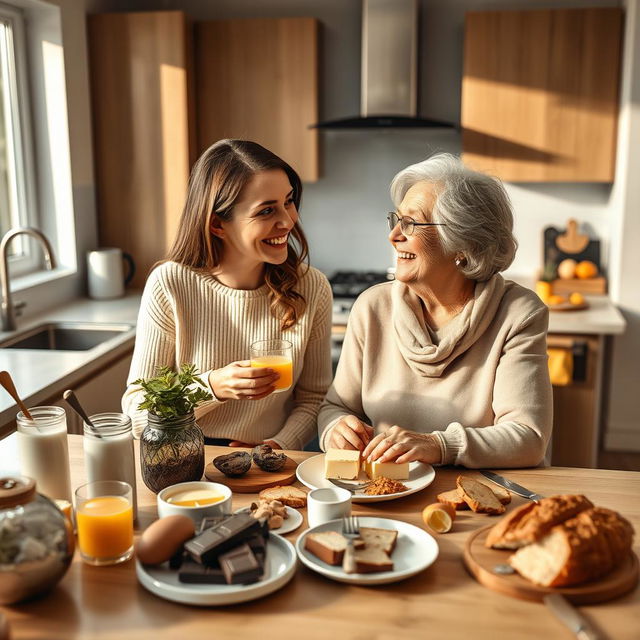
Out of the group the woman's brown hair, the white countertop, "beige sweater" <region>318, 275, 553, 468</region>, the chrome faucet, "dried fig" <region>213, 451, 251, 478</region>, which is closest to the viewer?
"dried fig" <region>213, 451, 251, 478</region>

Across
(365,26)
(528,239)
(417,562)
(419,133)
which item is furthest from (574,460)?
(417,562)

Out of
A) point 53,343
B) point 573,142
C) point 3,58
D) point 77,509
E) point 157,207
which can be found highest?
point 3,58

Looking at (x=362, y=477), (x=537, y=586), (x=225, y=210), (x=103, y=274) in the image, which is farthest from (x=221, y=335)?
(x=103, y=274)

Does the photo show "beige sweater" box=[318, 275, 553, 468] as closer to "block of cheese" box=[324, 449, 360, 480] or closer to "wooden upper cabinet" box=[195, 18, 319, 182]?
"block of cheese" box=[324, 449, 360, 480]

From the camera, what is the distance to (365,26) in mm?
3629

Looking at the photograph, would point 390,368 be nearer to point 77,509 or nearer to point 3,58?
point 77,509

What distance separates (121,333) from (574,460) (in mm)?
1965

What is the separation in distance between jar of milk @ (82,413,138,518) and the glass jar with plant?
0.07 meters

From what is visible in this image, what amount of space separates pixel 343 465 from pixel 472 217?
27.6 inches

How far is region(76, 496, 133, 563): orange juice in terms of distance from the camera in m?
1.17

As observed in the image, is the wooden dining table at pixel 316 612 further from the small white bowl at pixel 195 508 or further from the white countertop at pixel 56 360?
the white countertop at pixel 56 360

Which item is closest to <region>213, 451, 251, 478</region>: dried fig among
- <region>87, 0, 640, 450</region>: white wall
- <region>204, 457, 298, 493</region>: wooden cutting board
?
<region>204, 457, 298, 493</region>: wooden cutting board

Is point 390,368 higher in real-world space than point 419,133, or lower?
lower

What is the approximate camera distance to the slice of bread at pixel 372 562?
1134mm
